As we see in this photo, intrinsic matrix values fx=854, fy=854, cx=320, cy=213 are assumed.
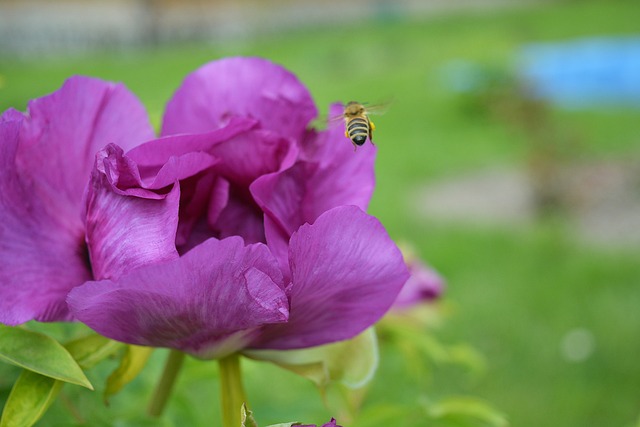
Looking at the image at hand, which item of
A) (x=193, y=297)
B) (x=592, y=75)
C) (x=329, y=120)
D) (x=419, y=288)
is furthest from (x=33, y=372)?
A: (x=592, y=75)

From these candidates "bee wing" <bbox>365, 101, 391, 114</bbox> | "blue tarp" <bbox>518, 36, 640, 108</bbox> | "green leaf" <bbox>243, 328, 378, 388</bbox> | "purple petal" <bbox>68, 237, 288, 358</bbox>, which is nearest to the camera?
"purple petal" <bbox>68, 237, 288, 358</bbox>

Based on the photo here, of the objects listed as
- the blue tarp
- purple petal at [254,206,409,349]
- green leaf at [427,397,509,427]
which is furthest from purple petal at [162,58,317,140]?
the blue tarp

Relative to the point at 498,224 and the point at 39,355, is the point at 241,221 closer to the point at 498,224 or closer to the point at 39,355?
the point at 39,355

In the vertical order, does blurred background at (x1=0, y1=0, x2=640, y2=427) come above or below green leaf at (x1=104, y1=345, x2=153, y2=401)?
below

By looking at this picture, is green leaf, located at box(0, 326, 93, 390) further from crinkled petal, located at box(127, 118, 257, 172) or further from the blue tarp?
the blue tarp

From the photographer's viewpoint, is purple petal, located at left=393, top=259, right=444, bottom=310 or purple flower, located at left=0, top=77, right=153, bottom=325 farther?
purple petal, located at left=393, top=259, right=444, bottom=310

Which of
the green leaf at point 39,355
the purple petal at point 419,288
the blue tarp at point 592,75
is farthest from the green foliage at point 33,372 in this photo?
the blue tarp at point 592,75

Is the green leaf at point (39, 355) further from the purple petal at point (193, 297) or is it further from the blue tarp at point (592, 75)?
the blue tarp at point (592, 75)

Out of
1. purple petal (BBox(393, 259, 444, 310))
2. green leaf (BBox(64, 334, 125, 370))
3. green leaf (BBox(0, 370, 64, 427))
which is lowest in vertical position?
purple petal (BBox(393, 259, 444, 310))
